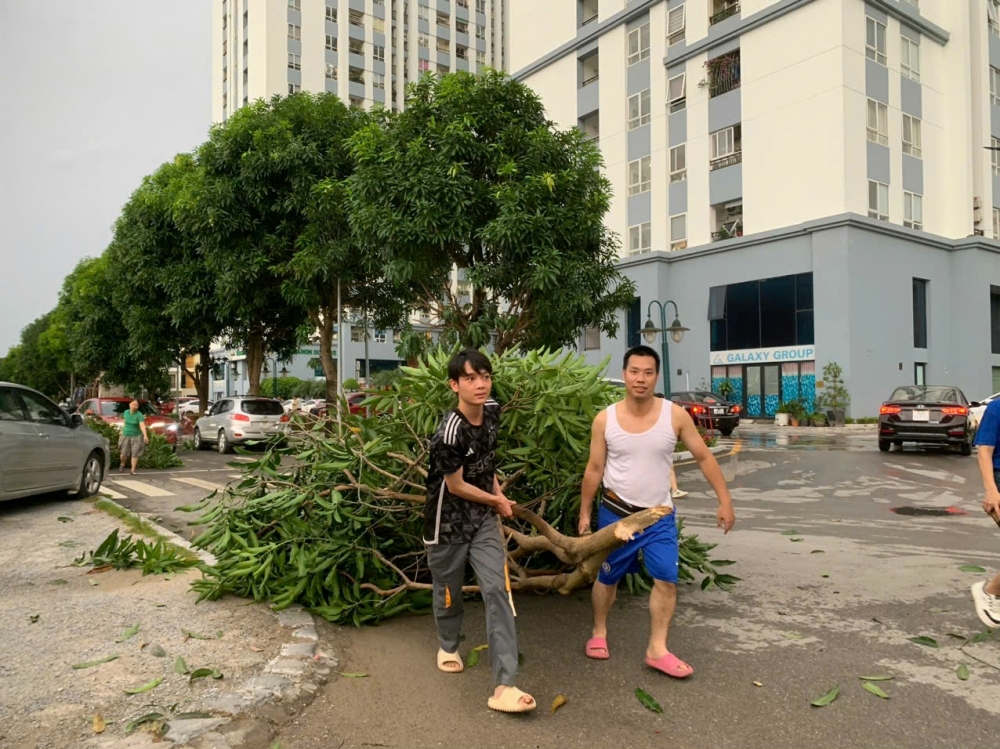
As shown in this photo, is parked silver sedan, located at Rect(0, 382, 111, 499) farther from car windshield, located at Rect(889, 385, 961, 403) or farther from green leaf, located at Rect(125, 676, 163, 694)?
car windshield, located at Rect(889, 385, 961, 403)

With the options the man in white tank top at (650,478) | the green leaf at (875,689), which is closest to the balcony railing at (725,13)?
the man in white tank top at (650,478)

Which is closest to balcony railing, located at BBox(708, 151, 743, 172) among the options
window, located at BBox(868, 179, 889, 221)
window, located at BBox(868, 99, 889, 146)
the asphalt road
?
window, located at BBox(868, 99, 889, 146)

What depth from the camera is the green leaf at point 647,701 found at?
3671 mm

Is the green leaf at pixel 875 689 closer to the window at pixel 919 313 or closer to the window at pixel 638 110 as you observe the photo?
the window at pixel 919 313

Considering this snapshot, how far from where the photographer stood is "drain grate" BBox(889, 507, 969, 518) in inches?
373

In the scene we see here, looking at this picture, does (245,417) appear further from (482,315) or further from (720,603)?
(720,603)

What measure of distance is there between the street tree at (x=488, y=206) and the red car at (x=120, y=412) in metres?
8.87

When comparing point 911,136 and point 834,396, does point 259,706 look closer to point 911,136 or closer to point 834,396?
point 834,396

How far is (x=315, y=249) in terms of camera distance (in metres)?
20.7

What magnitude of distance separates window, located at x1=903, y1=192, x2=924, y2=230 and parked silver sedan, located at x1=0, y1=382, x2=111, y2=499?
31125 millimetres

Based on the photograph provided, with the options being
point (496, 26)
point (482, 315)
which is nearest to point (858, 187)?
point (482, 315)

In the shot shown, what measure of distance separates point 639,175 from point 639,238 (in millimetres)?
2936

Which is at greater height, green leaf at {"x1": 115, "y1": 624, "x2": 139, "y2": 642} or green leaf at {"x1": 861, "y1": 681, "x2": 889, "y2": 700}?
green leaf at {"x1": 115, "y1": 624, "x2": 139, "y2": 642}

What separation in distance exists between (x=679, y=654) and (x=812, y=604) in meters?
1.53
